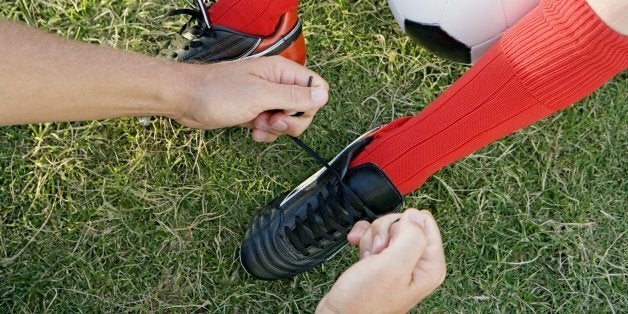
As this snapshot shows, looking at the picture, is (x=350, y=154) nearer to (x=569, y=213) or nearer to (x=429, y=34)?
(x=429, y=34)

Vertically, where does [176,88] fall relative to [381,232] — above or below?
above

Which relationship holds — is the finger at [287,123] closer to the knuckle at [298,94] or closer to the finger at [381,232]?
the knuckle at [298,94]

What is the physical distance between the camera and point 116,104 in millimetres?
1448

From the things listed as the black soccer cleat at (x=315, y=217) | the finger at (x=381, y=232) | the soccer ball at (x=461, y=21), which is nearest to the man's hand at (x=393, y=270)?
the finger at (x=381, y=232)

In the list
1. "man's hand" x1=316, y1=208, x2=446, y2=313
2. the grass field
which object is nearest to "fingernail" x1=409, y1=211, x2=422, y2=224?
"man's hand" x1=316, y1=208, x2=446, y2=313

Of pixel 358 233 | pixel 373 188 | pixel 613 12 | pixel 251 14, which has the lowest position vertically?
pixel 373 188

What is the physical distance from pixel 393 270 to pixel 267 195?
866 mm

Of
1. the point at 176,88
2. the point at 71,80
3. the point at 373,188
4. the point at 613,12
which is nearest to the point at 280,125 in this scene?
the point at 176,88

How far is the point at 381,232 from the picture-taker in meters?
1.31

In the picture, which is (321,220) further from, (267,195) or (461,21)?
(461,21)

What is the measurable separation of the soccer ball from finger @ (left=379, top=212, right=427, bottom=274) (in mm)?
666

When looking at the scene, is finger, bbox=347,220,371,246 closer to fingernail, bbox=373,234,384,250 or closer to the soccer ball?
fingernail, bbox=373,234,384,250

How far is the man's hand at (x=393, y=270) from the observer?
122 centimetres

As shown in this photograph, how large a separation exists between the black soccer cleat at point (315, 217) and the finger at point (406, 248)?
0.52 m
